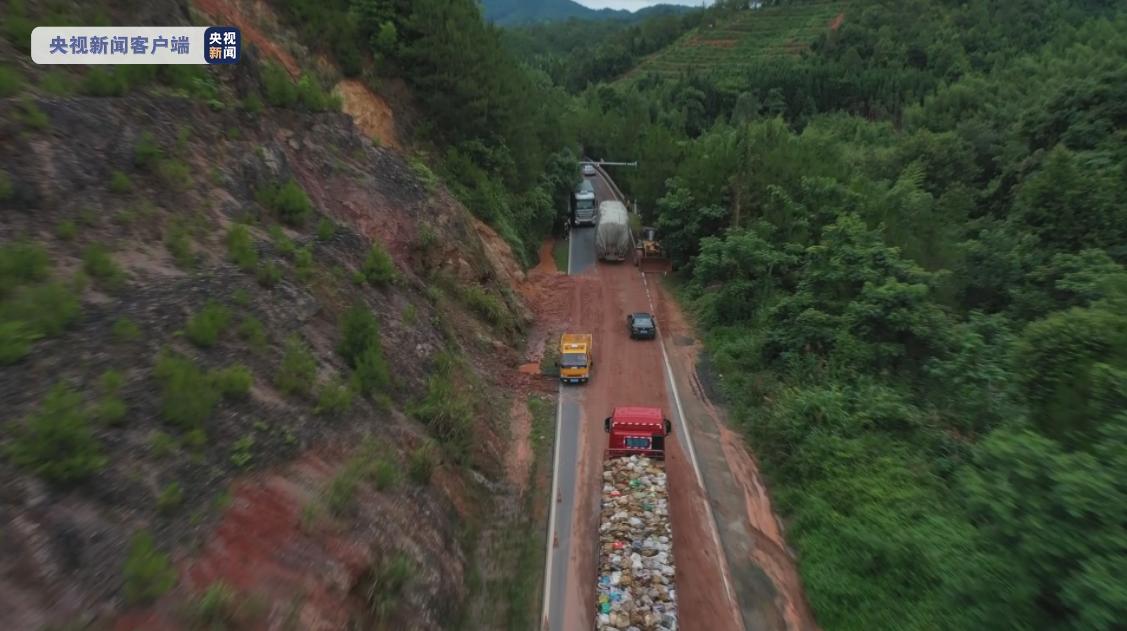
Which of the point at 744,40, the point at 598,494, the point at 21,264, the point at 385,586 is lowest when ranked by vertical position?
the point at 598,494

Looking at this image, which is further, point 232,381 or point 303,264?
point 303,264

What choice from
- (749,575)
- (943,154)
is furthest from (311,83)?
(943,154)

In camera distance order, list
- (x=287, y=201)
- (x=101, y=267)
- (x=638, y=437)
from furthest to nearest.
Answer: (x=638, y=437), (x=287, y=201), (x=101, y=267)

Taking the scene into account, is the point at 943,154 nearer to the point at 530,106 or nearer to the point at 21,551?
the point at 530,106

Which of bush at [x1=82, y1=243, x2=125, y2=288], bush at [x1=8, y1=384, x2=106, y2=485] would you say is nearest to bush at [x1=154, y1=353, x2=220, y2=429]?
bush at [x1=8, y1=384, x2=106, y2=485]

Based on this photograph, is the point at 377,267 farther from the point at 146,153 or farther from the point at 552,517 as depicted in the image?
the point at 552,517

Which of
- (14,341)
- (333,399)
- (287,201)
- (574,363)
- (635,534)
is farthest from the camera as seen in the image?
(574,363)

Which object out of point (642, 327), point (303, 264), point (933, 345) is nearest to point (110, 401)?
point (303, 264)
